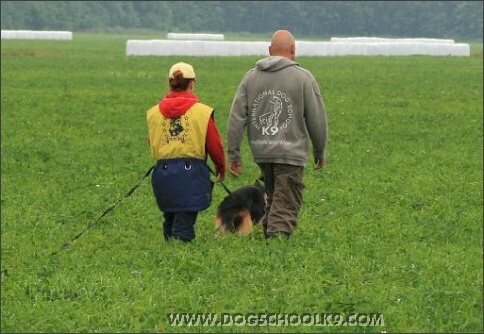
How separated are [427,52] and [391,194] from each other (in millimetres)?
47711

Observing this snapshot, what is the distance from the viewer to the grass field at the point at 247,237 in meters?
8.18

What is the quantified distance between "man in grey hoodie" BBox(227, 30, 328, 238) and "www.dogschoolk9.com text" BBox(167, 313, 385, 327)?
2.77 metres

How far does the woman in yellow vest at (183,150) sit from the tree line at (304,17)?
129 meters

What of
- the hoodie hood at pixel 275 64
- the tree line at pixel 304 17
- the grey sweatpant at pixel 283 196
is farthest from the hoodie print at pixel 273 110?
the tree line at pixel 304 17

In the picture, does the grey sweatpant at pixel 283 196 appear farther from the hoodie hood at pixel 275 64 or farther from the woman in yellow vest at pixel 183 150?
the hoodie hood at pixel 275 64

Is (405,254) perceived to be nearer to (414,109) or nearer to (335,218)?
(335,218)

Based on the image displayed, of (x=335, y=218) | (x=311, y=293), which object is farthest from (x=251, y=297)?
(x=335, y=218)

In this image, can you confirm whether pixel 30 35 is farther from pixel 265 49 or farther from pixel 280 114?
pixel 280 114

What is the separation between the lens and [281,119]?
1045 cm

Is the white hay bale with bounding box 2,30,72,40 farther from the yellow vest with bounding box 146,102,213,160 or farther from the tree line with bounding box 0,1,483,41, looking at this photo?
the yellow vest with bounding box 146,102,213,160

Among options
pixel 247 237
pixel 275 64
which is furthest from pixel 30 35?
pixel 275 64

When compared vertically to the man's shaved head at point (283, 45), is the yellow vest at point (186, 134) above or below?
below

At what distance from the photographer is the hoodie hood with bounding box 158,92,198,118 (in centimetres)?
1035

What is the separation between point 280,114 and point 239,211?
1272 millimetres
